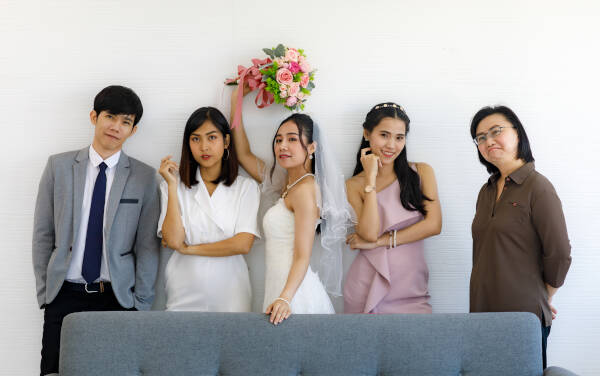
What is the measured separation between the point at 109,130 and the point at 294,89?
38.0 inches

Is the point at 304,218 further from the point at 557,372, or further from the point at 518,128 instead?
the point at 557,372

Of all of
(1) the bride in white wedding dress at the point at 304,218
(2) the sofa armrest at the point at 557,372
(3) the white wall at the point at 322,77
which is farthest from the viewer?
(3) the white wall at the point at 322,77

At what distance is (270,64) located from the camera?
2.54 m

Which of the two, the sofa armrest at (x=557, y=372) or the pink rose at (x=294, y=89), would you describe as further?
the pink rose at (x=294, y=89)

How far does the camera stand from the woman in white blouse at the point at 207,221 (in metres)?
2.45

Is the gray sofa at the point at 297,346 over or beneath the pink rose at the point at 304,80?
beneath

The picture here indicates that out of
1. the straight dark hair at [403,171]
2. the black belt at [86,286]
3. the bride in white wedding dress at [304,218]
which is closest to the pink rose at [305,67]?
the bride in white wedding dress at [304,218]

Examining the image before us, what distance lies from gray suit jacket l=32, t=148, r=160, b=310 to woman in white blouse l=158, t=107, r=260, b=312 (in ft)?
0.32

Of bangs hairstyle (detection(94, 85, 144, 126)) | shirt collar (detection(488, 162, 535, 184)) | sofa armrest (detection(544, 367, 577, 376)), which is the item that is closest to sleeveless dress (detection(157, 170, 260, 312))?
bangs hairstyle (detection(94, 85, 144, 126))

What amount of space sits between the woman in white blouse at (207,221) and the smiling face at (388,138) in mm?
684

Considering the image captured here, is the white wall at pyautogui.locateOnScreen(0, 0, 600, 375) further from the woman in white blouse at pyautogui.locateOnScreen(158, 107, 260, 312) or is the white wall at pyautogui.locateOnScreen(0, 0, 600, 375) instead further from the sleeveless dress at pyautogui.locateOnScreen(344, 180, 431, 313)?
the sleeveless dress at pyautogui.locateOnScreen(344, 180, 431, 313)

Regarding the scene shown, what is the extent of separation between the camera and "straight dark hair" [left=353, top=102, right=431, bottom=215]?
8.27 ft

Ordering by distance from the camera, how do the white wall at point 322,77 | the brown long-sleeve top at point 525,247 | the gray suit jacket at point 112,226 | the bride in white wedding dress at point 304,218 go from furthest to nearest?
the white wall at point 322,77 < the gray suit jacket at point 112,226 < the bride in white wedding dress at point 304,218 < the brown long-sleeve top at point 525,247

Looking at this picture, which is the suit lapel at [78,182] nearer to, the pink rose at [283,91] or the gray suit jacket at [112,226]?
the gray suit jacket at [112,226]
